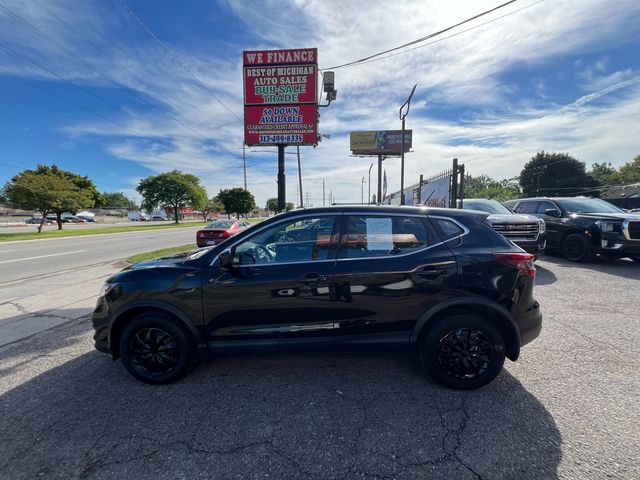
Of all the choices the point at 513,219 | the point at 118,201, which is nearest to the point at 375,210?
the point at 513,219

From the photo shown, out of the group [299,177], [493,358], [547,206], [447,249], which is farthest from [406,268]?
[299,177]

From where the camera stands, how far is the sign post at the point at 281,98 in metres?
10.5

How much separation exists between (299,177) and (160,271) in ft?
95.6

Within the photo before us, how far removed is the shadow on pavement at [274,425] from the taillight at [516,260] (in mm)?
1098

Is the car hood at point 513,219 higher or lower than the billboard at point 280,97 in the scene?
lower

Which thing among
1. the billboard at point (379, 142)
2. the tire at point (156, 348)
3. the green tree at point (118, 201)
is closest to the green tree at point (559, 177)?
the billboard at point (379, 142)

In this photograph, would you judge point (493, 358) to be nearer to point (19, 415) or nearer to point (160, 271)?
point (160, 271)

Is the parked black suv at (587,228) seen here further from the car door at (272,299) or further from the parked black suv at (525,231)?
the car door at (272,299)

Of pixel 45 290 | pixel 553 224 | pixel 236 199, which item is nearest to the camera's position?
pixel 45 290

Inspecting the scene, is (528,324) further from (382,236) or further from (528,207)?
(528,207)

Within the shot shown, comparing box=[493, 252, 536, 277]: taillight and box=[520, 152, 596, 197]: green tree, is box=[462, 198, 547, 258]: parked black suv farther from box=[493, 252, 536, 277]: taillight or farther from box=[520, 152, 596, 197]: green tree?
box=[520, 152, 596, 197]: green tree

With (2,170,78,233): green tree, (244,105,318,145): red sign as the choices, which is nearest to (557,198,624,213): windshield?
(244,105,318,145): red sign

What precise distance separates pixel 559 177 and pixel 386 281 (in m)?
67.0

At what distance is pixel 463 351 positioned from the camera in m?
2.61
